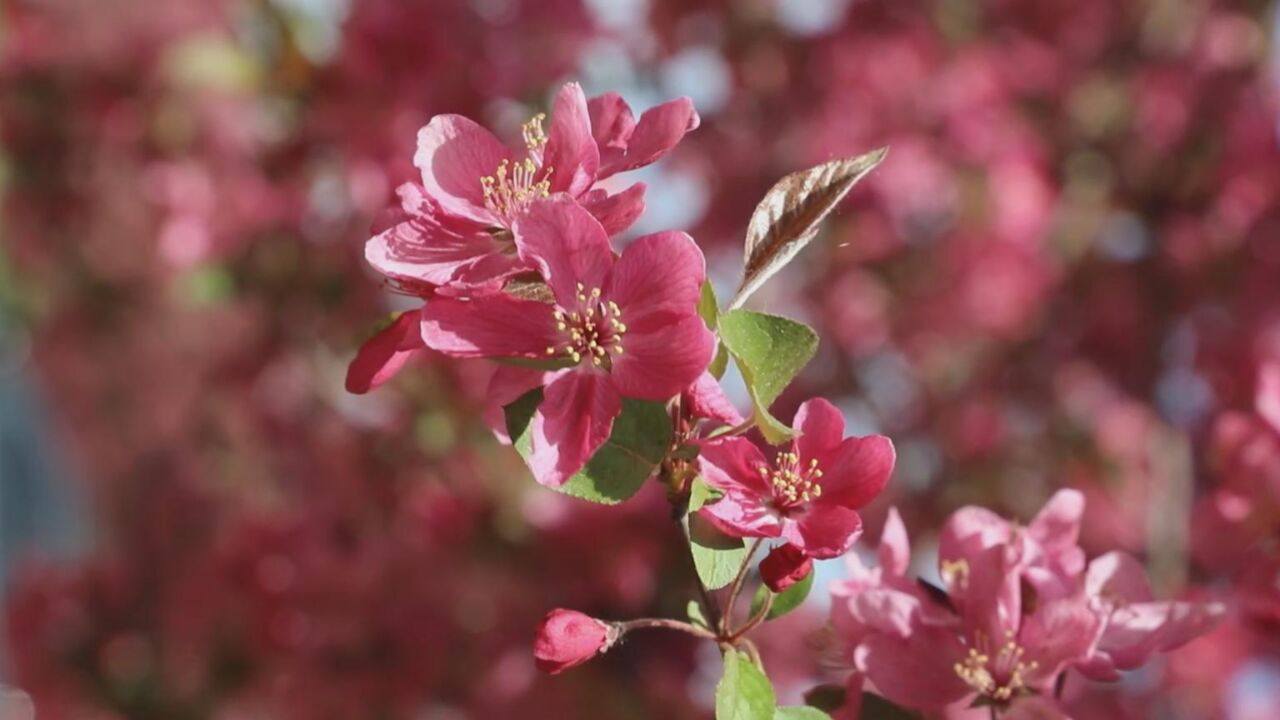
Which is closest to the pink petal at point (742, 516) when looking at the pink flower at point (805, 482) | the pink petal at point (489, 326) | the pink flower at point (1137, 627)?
the pink flower at point (805, 482)

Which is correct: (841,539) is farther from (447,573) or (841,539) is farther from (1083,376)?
(1083,376)

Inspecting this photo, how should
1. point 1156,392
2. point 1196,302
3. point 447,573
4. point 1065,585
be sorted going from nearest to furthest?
point 1065,585, point 447,573, point 1196,302, point 1156,392

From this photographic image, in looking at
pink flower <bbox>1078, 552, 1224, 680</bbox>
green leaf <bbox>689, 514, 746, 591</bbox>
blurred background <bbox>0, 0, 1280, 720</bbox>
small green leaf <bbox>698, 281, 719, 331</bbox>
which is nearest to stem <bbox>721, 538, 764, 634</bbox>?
green leaf <bbox>689, 514, 746, 591</bbox>

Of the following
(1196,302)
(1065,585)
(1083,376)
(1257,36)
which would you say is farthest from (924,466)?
(1065,585)

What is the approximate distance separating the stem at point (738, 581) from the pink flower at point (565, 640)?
0.06 metres

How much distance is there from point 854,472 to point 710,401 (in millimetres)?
77

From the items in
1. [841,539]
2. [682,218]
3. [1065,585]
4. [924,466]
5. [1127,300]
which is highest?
[841,539]

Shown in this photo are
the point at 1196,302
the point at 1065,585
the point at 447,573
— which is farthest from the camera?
the point at 1196,302

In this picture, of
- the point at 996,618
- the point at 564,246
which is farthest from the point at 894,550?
the point at 564,246

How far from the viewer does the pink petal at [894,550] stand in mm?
833

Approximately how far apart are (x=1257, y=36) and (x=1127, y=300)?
20.3 inches

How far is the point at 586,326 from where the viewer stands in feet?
→ 2.28

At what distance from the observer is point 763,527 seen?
68 cm

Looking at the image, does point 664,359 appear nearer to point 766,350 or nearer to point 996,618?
point 766,350
